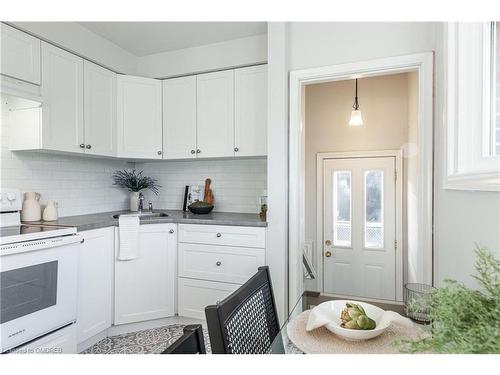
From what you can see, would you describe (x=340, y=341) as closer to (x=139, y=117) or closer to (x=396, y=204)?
(x=396, y=204)

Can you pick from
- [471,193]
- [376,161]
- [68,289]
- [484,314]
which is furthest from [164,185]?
[484,314]

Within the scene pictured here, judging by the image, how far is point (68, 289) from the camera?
6.83 feet

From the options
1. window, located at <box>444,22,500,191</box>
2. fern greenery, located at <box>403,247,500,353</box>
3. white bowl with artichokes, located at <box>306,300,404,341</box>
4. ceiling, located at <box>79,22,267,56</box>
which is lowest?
white bowl with artichokes, located at <box>306,300,404,341</box>

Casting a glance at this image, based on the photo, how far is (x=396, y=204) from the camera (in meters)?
2.71

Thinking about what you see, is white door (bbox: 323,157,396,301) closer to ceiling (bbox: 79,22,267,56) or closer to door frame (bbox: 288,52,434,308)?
door frame (bbox: 288,52,434,308)

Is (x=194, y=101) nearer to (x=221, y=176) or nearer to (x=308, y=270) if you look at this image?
(x=221, y=176)

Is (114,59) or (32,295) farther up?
(114,59)

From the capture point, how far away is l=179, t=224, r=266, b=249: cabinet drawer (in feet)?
8.25

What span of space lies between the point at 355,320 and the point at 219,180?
2.52 m

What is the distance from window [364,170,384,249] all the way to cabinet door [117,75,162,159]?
2.03 meters

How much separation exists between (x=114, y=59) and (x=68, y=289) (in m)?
2.14

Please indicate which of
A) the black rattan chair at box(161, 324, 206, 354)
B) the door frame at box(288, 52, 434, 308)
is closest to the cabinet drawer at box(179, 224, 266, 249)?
the door frame at box(288, 52, 434, 308)

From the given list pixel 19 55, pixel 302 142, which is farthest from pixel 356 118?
pixel 19 55

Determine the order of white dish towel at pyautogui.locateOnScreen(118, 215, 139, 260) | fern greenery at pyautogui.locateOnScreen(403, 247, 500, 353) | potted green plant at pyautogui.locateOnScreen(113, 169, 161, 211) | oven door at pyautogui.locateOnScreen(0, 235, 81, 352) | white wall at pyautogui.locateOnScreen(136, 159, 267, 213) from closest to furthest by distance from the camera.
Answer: fern greenery at pyautogui.locateOnScreen(403, 247, 500, 353), oven door at pyautogui.locateOnScreen(0, 235, 81, 352), white dish towel at pyautogui.locateOnScreen(118, 215, 139, 260), white wall at pyautogui.locateOnScreen(136, 159, 267, 213), potted green plant at pyautogui.locateOnScreen(113, 169, 161, 211)
